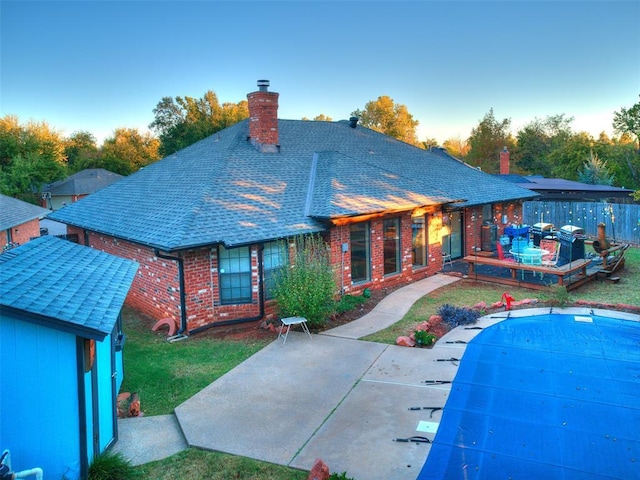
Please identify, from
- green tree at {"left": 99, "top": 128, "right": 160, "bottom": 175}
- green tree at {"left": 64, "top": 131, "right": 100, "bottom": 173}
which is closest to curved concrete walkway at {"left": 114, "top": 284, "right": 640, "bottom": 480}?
green tree at {"left": 99, "top": 128, "right": 160, "bottom": 175}

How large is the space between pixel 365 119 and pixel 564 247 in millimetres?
44856

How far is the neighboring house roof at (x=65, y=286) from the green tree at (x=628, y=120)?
3181cm

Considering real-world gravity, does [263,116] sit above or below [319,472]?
above

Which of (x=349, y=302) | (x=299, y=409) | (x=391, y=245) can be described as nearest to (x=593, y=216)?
(x=391, y=245)

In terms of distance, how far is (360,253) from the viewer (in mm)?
14094

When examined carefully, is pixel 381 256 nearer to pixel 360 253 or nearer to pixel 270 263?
pixel 360 253

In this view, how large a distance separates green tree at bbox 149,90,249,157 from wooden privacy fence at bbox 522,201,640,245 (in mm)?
25168

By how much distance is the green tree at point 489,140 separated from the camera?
53.0 meters

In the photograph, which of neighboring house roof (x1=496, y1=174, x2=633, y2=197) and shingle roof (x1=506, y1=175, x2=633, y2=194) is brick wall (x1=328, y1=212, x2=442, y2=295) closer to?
neighboring house roof (x1=496, y1=174, x2=633, y2=197)

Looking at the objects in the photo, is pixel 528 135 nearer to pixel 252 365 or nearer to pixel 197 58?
pixel 197 58

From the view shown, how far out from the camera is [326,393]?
7.66 m

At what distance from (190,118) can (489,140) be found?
107 feet

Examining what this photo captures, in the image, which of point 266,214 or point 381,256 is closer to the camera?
point 266,214

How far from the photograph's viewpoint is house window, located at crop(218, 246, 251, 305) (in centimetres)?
1165
